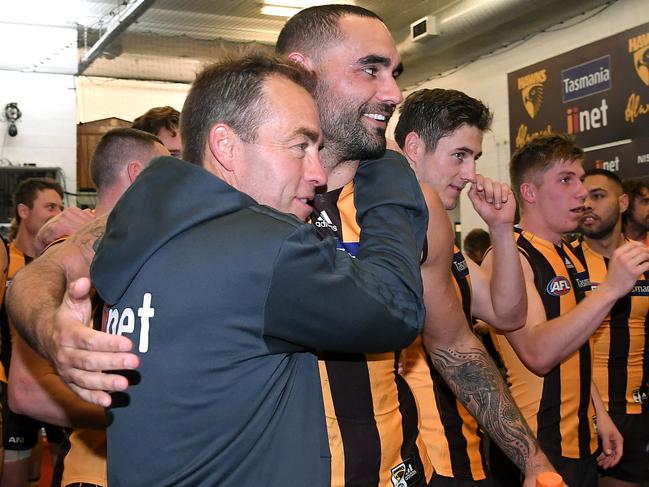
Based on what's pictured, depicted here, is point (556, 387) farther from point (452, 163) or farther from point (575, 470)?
point (452, 163)

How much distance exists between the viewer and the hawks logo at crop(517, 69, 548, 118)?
927 centimetres

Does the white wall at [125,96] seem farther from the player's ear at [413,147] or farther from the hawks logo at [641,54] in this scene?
the player's ear at [413,147]

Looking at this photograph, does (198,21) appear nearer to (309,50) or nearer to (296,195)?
(309,50)

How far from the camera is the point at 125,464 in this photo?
4.98 ft

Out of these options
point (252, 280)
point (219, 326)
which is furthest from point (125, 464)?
point (252, 280)

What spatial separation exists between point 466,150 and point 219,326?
2.17 meters

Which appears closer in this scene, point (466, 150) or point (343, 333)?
point (343, 333)

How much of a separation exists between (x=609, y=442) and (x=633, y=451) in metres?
1.04

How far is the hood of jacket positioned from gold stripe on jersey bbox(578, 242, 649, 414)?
4039 mm

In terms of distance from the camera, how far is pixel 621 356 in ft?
16.0

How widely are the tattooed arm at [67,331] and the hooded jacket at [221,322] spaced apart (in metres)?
0.10

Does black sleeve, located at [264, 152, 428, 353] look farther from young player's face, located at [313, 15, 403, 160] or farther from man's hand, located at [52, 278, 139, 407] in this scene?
young player's face, located at [313, 15, 403, 160]

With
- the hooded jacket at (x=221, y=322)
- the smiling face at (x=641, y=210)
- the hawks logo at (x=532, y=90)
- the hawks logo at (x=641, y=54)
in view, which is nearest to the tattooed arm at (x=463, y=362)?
the hooded jacket at (x=221, y=322)

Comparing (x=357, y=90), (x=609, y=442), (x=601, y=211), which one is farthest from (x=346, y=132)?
(x=601, y=211)
